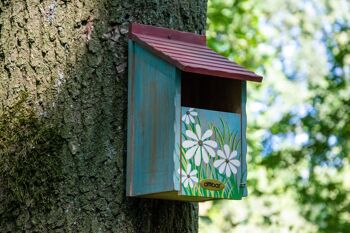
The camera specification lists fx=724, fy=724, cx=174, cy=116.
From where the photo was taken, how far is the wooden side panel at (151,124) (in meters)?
2.11

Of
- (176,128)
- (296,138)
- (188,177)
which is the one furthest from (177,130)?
(296,138)

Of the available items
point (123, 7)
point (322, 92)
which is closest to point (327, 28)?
point (322, 92)

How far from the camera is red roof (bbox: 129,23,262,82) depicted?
7.00ft

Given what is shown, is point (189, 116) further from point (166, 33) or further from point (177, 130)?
point (166, 33)

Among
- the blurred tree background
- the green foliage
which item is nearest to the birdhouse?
the green foliage

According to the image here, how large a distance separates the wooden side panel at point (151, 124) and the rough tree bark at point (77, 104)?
0.04 meters

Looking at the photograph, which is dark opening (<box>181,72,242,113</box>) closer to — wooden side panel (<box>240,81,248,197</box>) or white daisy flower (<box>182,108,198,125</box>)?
wooden side panel (<box>240,81,248,197</box>)

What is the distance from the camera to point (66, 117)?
2.16 m

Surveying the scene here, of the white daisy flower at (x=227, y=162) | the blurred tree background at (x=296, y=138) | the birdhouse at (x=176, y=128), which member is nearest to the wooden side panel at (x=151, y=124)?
the birdhouse at (x=176, y=128)

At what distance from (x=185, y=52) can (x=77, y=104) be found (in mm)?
374

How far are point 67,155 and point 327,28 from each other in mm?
7314

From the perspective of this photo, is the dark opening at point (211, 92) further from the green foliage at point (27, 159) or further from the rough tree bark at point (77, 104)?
the green foliage at point (27, 159)

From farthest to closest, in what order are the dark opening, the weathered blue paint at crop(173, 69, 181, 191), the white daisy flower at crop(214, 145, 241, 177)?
→ the dark opening, the white daisy flower at crop(214, 145, 241, 177), the weathered blue paint at crop(173, 69, 181, 191)

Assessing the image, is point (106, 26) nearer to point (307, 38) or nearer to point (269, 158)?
point (269, 158)
